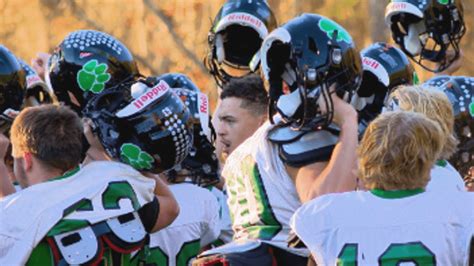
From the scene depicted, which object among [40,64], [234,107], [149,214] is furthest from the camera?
[40,64]

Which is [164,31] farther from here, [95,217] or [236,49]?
[95,217]

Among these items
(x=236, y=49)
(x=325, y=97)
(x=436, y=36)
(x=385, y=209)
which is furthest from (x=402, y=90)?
(x=436, y=36)

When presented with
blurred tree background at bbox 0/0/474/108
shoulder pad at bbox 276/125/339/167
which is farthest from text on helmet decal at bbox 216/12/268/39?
blurred tree background at bbox 0/0/474/108

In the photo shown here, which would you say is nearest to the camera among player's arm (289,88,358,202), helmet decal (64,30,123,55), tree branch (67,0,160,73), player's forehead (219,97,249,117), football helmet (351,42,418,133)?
player's arm (289,88,358,202)

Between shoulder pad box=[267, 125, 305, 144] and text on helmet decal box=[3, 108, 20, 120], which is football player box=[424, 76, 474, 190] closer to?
shoulder pad box=[267, 125, 305, 144]

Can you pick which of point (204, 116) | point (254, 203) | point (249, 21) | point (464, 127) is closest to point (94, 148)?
point (254, 203)

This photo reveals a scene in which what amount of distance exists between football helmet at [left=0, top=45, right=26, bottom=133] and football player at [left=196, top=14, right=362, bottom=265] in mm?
1583

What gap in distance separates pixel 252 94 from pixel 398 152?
5.94 ft

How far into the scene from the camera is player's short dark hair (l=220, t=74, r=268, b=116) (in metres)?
6.53

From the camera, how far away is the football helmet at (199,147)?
6.95 m

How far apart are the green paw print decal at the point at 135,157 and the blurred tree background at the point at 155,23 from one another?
7.09 m

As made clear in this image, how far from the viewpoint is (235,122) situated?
662 cm

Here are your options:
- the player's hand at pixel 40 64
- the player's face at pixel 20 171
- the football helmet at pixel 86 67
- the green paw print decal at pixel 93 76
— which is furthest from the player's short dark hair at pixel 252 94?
the player's hand at pixel 40 64

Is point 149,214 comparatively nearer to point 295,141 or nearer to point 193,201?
point 295,141
